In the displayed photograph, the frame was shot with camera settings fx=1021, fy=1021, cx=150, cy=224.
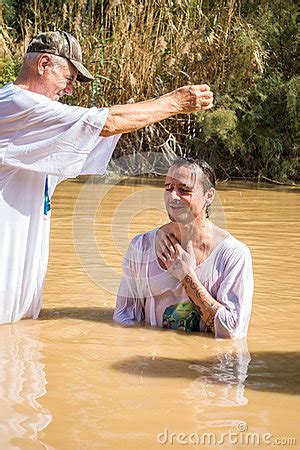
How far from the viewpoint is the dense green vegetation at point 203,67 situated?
13.7 m

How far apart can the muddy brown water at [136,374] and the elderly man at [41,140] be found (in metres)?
0.36

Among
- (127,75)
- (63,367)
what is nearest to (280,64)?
(127,75)

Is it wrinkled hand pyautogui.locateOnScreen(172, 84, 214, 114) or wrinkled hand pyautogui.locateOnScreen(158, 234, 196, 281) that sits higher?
wrinkled hand pyautogui.locateOnScreen(172, 84, 214, 114)

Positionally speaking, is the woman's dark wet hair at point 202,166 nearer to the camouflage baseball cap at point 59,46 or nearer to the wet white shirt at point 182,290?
the wet white shirt at point 182,290

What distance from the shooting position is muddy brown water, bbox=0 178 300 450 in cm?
385

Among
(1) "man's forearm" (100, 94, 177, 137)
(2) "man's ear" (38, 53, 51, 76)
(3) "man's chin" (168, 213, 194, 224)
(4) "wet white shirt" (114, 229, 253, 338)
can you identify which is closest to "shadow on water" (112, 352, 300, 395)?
(4) "wet white shirt" (114, 229, 253, 338)

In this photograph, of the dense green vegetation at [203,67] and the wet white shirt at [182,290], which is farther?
the dense green vegetation at [203,67]

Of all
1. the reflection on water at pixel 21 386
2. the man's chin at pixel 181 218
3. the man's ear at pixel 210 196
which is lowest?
the reflection on water at pixel 21 386

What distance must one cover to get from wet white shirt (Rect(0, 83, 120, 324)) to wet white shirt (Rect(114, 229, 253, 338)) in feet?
1.64

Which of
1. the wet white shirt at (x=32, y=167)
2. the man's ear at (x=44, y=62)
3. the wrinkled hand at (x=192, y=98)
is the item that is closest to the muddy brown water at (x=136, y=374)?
the wet white shirt at (x=32, y=167)

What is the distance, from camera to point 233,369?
15.9 feet

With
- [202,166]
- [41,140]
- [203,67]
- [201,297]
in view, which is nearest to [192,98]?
[202,166]

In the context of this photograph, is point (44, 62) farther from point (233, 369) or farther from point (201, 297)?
point (233, 369)

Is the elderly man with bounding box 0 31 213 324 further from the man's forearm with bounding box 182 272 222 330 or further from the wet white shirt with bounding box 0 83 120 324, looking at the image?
the man's forearm with bounding box 182 272 222 330
